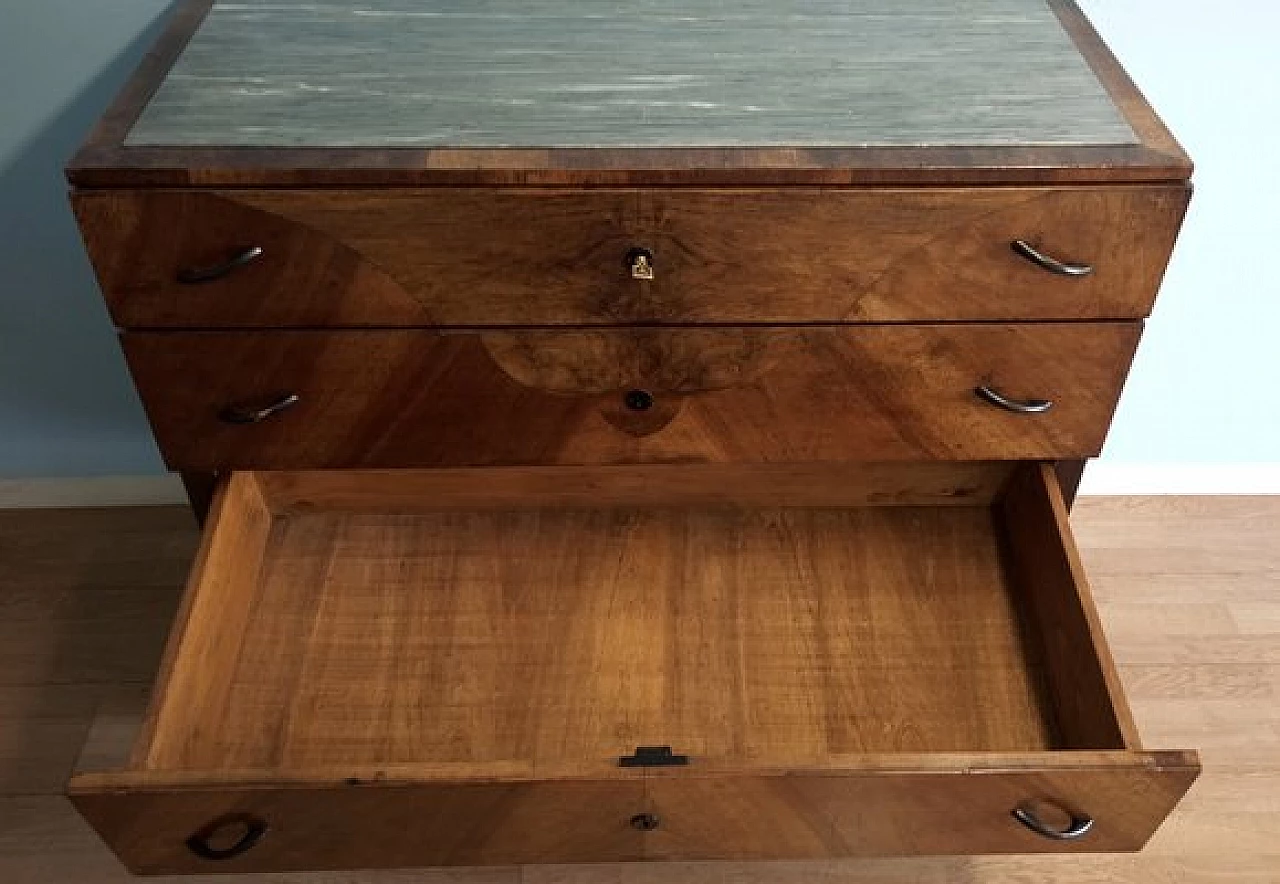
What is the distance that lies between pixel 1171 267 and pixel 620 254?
865 mm

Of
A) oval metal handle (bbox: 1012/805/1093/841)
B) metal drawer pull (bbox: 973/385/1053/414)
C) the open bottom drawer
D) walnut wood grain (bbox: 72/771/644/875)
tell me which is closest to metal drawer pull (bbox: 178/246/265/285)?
the open bottom drawer

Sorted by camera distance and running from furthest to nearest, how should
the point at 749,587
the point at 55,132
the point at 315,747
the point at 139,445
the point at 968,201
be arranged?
the point at 139,445 < the point at 55,132 < the point at 749,587 < the point at 315,747 < the point at 968,201

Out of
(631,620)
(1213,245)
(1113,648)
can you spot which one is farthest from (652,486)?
(1213,245)

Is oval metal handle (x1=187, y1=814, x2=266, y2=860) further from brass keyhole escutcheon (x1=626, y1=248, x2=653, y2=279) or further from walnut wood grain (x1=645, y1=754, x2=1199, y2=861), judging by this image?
brass keyhole escutcheon (x1=626, y1=248, x2=653, y2=279)

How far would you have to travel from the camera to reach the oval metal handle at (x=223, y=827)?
0.95 metres

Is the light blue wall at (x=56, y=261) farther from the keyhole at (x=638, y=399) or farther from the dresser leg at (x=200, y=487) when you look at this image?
the keyhole at (x=638, y=399)

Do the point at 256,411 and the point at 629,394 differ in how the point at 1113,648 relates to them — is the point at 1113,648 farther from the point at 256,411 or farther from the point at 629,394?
the point at 256,411

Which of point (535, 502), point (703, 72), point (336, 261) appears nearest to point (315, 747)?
point (535, 502)

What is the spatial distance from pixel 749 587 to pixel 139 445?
3.05 feet

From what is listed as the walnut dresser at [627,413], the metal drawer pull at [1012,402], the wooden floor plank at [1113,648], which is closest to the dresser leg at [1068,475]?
the walnut dresser at [627,413]

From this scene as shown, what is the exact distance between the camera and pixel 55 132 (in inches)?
53.9

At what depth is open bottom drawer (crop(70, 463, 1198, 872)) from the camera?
931 millimetres

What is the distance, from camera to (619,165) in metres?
0.94

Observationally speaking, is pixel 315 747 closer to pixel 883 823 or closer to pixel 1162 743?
pixel 883 823
